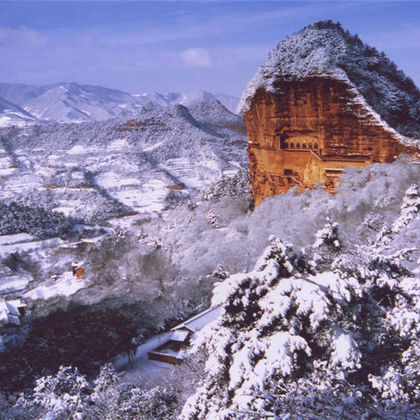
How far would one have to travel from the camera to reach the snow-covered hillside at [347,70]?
409 inches

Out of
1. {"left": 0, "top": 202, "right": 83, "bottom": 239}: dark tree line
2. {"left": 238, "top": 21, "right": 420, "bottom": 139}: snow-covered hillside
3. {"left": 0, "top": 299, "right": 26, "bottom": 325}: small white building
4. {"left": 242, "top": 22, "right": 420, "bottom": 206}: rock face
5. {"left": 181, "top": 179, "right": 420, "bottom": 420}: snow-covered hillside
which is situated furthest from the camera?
{"left": 0, "top": 202, "right": 83, "bottom": 239}: dark tree line

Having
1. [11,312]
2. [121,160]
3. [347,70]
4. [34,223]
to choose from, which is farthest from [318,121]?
[121,160]

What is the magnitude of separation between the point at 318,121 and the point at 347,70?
1581 mm

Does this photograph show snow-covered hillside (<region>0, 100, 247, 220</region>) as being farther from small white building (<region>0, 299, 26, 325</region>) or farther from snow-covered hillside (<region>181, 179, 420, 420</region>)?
snow-covered hillside (<region>181, 179, 420, 420</region>)

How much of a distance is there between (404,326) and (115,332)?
8.29 m

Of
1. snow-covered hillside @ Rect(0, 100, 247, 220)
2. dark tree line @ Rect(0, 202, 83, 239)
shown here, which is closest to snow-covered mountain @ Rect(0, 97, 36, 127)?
snow-covered hillside @ Rect(0, 100, 247, 220)

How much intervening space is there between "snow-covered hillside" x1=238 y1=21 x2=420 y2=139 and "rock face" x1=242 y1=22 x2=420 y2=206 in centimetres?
3

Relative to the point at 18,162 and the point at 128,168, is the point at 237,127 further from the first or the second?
the point at 18,162

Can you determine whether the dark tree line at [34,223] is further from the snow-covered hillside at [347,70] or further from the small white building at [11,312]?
the snow-covered hillside at [347,70]

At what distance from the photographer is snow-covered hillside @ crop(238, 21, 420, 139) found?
10383mm

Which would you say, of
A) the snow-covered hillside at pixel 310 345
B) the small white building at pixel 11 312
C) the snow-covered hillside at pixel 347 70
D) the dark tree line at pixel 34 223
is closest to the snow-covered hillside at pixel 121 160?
the dark tree line at pixel 34 223

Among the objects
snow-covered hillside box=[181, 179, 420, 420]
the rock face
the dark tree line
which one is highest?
the rock face

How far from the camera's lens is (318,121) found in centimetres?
1069

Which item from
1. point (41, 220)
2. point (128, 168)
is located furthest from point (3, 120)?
point (41, 220)
